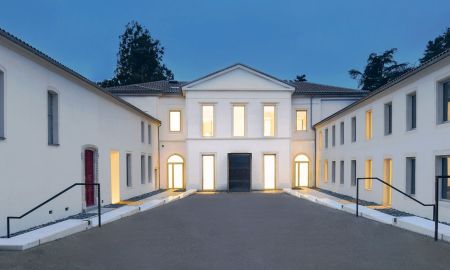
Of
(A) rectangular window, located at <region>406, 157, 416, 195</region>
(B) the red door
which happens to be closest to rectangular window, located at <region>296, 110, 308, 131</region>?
(A) rectangular window, located at <region>406, 157, 416, 195</region>

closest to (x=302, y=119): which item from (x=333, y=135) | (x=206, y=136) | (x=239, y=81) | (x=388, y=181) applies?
(x=333, y=135)

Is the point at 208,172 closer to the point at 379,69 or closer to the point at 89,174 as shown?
the point at 89,174

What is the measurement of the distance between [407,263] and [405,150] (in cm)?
834

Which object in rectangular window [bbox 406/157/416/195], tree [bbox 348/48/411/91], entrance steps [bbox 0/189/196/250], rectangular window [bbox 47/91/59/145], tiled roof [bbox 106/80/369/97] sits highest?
tree [bbox 348/48/411/91]

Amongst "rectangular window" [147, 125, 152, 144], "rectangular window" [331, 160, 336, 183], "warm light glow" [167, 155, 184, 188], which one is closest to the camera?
"rectangular window" [331, 160, 336, 183]

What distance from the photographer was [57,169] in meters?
12.4

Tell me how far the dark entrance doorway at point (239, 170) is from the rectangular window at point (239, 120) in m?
1.68

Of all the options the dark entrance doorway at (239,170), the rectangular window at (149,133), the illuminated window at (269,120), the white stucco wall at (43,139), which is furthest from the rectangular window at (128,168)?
the illuminated window at (269,120)

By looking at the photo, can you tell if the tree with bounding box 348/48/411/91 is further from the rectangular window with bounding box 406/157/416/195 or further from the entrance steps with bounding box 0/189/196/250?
the entrance steps with bounding box 0/189/196/250

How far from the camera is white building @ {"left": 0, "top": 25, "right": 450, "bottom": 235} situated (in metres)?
10.7

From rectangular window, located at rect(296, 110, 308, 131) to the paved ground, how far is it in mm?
17597

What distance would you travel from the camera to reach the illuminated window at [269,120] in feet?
93.2

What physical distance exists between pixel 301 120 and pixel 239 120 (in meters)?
5.39

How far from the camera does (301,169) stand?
98.0ft
